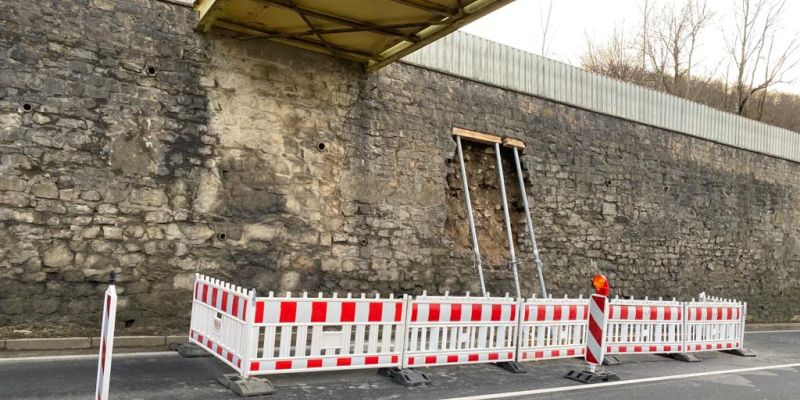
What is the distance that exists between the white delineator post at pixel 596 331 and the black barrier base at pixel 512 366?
86 cm

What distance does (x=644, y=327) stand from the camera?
28.3 feet

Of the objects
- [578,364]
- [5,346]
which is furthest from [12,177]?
[578,364]

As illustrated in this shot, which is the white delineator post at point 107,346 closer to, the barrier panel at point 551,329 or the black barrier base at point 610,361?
the barrier panel at point 551,329

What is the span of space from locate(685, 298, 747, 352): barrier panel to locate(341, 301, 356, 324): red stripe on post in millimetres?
5945

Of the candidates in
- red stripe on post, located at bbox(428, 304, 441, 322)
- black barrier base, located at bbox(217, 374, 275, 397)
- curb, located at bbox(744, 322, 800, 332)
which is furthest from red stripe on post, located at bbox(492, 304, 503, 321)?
curb, located at bbox(744, 322, 800, 332)

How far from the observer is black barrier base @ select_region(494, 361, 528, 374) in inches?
284

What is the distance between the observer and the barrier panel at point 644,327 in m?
8.26

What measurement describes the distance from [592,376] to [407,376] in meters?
2.42

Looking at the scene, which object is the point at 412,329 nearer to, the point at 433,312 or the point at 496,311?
the point at 433,312

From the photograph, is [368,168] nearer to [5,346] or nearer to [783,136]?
[5,346]

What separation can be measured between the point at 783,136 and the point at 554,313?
15.0 meters

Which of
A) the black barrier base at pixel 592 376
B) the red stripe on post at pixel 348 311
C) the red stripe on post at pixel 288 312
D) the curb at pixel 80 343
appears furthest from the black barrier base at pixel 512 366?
the curb at pixel 80 343

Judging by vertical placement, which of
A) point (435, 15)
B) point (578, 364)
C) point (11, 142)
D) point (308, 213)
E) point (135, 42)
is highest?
point (435, 15)

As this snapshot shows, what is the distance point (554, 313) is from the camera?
Result: 7777 mm
